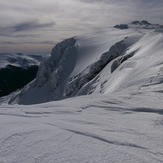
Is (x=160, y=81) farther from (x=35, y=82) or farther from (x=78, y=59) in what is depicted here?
(x=35, y=82)

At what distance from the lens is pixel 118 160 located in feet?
12.2

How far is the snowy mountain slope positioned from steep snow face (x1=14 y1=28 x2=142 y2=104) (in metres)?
32.5

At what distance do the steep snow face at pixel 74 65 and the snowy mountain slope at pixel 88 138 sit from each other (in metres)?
32.5

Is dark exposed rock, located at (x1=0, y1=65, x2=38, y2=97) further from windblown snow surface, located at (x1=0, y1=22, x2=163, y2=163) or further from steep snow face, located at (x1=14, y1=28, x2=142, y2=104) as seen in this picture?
windblown snow surface, located at (x1=0, y1=22, x2=163, y2=163)

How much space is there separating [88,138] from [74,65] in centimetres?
5383

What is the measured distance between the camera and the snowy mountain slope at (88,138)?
12.7 feet

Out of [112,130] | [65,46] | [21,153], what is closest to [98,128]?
[112,130]

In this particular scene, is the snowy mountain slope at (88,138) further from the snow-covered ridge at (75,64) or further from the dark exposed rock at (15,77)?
the dark exposed rock at (15,77)

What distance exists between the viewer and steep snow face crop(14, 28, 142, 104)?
42.8 m

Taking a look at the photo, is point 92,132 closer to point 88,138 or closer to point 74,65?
point 88,138

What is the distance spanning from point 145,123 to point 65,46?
224ft

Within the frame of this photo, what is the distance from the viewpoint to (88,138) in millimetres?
4809

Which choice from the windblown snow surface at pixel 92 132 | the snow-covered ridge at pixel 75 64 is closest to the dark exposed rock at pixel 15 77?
the snow-covered ridge at pixel 75 64

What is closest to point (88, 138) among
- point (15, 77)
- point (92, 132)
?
point (92, 132)
